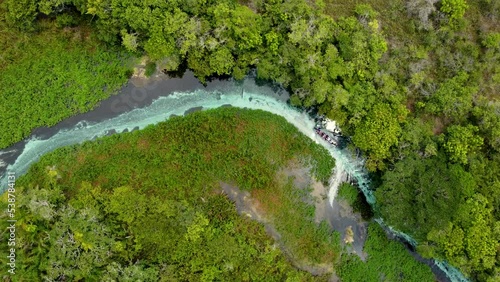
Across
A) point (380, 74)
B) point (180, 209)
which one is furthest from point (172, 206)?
point (380, 74)

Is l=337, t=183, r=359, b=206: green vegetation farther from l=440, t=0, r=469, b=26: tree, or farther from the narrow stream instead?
l=440, t=0, r=469, b=26: tree

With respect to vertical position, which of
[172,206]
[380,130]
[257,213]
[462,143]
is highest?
[462,143]

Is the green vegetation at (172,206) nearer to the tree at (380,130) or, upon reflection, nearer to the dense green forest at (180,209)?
the dense green forest at (180,209)

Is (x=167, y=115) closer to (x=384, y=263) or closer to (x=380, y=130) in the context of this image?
(x=380, y=130)

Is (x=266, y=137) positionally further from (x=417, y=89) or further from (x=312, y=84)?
(x=417, y=89)

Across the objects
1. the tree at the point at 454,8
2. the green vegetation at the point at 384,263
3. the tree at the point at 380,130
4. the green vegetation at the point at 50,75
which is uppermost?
the tree at the point at 454,8

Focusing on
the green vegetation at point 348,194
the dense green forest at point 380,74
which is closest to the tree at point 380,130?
the dense green forest at point 380,74
